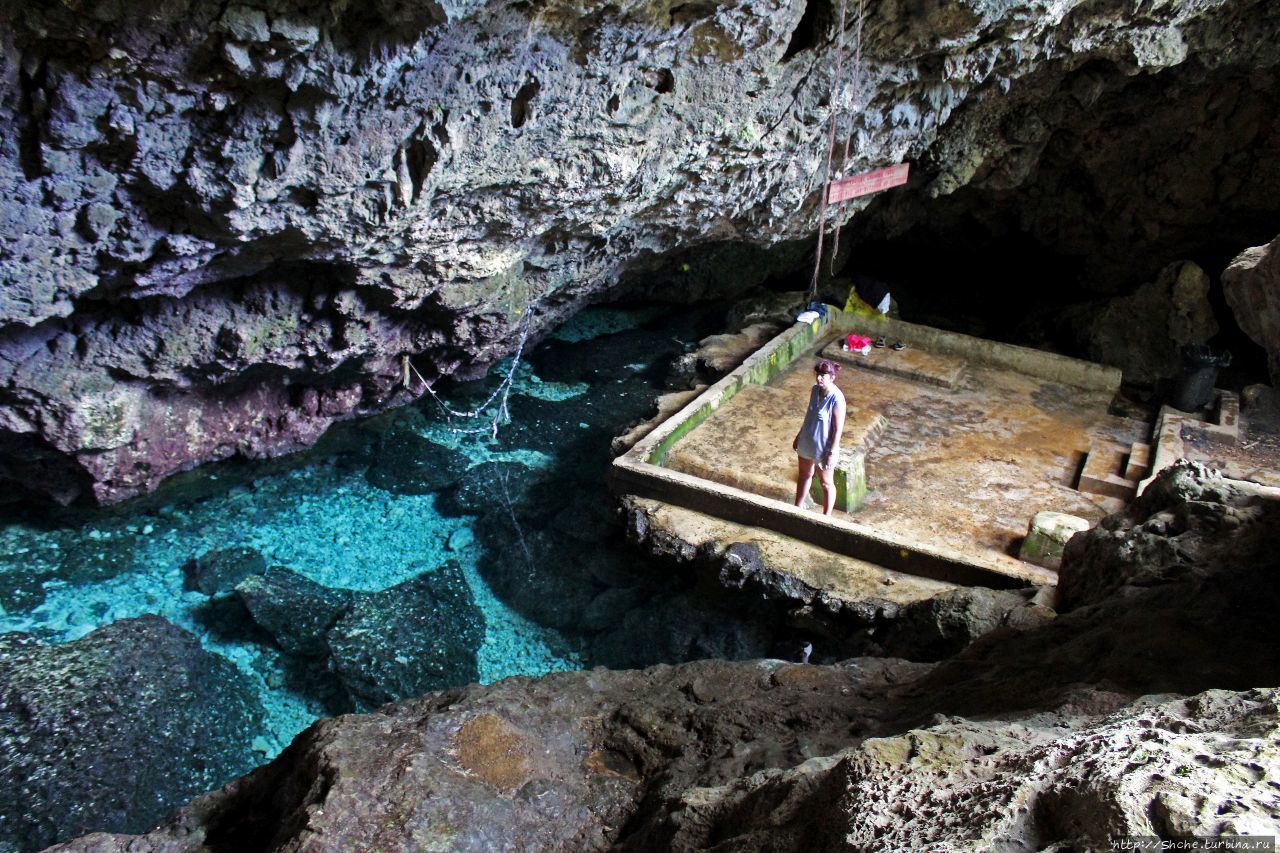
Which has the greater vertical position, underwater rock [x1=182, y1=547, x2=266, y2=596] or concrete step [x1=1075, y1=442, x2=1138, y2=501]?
concrete step [x1=1075, y1=442, x2=1138, y2=501]

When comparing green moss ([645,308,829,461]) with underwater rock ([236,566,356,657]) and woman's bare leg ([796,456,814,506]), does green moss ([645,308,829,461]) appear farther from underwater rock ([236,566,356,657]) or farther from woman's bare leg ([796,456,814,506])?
underwater rock ([236,566,356,657])

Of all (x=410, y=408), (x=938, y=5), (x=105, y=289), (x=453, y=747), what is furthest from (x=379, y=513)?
(x=938, y=5)

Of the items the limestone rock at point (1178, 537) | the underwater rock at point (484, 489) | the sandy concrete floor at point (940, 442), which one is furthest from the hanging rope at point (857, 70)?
the underwater rock at point (484, 489)

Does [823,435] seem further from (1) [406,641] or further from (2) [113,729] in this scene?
(2) [113,729]

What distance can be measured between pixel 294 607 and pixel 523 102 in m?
4.12

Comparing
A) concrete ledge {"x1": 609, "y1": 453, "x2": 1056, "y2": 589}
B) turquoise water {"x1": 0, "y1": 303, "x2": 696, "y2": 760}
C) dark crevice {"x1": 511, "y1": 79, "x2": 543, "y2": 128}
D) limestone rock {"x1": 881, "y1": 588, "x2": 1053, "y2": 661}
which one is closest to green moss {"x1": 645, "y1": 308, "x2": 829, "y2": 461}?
concrete ledge {"x1": 609, "y1": 453, "x2": 1056, "y2": 589}

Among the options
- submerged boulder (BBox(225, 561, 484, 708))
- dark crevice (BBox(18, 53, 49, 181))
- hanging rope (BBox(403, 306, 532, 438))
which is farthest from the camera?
hanging rope (BBox(403, 306, 532, 438))

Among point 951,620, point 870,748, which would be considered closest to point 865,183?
point 951,620

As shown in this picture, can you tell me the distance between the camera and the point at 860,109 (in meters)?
8.16

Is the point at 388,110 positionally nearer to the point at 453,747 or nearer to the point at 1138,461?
the point at 453,747

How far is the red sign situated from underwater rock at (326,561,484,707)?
16.4ft

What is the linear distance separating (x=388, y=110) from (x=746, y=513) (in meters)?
3.89

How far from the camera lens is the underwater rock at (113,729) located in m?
5.33

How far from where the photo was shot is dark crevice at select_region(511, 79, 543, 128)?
5758mm
